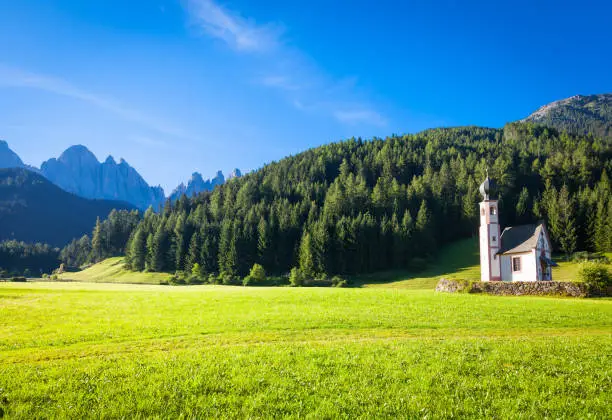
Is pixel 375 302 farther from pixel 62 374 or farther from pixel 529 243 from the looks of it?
pixel 529 243

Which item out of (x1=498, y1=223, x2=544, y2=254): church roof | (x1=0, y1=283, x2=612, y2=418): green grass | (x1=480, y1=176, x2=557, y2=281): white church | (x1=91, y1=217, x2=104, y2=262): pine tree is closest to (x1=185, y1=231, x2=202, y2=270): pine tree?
(x1=91, y1=217, x2=104, y2=262): pine tree

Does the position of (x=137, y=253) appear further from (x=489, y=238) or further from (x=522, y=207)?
(x=522, y=207)

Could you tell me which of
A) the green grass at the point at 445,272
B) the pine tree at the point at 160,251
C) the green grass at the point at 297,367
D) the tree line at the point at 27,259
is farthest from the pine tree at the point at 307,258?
the tree line at the point at 27,259

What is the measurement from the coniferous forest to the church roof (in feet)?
115

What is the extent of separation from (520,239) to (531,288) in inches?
905

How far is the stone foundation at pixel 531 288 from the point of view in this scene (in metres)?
43.4

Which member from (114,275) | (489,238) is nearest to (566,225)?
(489,238)

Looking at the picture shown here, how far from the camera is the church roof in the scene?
2469 inches

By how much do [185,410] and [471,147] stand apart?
206 meters

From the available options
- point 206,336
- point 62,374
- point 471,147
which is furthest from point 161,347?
point 471,147

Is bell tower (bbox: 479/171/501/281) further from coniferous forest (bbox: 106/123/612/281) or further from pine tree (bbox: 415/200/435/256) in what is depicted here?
pine tree (bbox: 415/200/435/256)

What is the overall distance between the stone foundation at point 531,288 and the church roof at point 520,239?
730 inches

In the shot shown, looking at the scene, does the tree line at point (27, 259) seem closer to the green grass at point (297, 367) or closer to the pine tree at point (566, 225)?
the green grass at point (297, 367)

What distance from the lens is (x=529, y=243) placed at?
6281 centimetres
